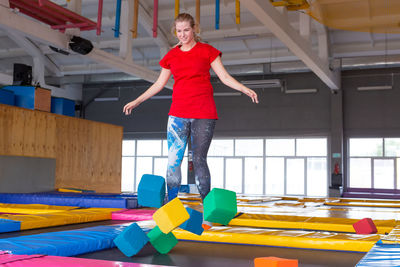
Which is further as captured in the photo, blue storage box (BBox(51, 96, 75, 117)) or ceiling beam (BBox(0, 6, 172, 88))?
blue storage box (BBox(51, 96, 75, 117))

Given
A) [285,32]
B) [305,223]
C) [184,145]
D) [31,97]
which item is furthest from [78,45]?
[184,145]

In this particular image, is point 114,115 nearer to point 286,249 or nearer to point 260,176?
point 260,176

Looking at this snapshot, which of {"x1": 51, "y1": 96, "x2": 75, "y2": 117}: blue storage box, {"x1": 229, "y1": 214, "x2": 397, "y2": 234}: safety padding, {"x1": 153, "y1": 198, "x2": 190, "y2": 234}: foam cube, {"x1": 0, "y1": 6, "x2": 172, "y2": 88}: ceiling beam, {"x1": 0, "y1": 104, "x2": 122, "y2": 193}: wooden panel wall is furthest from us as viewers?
{"x1": 51, "y1": 96, "x2": 75, "y2": 117}: blue storage box

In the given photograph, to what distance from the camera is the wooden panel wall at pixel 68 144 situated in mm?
8164

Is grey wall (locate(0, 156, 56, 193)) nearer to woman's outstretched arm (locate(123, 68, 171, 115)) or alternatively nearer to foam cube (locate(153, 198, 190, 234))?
woman's outstretched arm (locate(123, 68, 171, 115))

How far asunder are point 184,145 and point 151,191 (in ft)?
1.59

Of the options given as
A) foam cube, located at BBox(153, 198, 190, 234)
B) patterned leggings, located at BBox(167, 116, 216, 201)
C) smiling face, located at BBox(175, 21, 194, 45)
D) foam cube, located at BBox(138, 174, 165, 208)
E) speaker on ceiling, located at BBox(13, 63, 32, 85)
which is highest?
speaker on ceiling, located at BBox(13, 63, 32, 85)

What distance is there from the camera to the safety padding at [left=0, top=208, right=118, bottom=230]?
3344mm

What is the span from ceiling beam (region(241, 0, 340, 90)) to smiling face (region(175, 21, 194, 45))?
180 inches

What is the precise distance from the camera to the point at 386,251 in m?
1.97

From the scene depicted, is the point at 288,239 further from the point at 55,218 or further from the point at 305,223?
the point at 55,218

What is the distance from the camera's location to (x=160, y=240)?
2174 mm

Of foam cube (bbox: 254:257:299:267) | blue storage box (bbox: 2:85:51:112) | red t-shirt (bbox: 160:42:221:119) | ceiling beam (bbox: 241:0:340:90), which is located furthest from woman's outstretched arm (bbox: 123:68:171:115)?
blue storage box (bbox: 2:85:51:112)

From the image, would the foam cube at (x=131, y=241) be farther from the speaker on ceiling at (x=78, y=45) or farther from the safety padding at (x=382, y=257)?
the speaker on ceiling at (x=78, y=45)
